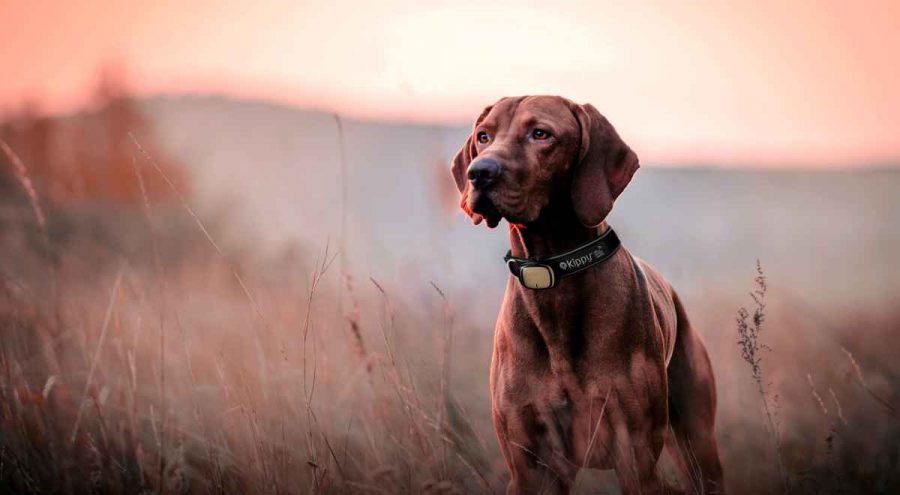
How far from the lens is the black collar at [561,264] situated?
13.3 ft

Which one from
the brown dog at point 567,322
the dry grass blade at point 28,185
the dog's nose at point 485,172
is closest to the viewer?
the dog's nose at point 485,172

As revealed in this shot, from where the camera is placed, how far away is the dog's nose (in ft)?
12.3

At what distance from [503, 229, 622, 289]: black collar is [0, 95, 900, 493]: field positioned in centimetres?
59

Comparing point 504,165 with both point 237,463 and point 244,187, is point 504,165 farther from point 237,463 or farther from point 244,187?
point 244,187

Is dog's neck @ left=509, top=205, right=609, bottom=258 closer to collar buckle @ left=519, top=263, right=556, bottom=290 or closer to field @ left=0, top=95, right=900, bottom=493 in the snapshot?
collar buckle @ left=519, top=263, right=556, bottom=290

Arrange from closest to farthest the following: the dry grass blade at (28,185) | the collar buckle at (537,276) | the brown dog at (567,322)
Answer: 1. the brown dog at (567,322)
2. the collar buckle at (537,276)
3. the dry grass blade at (28,185)

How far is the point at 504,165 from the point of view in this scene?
380 centimetres

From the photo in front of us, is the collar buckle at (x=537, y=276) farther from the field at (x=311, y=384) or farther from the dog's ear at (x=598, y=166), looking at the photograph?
the field at (x=311, y=384)

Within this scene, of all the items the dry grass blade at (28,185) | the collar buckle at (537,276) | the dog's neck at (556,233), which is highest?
the dry grass blade at (28,185)

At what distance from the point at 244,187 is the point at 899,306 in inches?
507

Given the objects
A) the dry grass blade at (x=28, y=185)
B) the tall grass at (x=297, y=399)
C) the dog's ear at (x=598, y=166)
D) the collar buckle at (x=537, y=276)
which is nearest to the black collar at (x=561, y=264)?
the collar buckle at (x=537, y=276)

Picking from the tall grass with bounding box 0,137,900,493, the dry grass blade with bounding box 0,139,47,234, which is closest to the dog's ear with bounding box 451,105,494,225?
the tall grass with bounding box 0,137,900,493

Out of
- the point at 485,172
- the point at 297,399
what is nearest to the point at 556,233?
the point at 485,172

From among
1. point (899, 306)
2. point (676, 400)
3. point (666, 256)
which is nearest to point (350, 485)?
point (676, 400)
